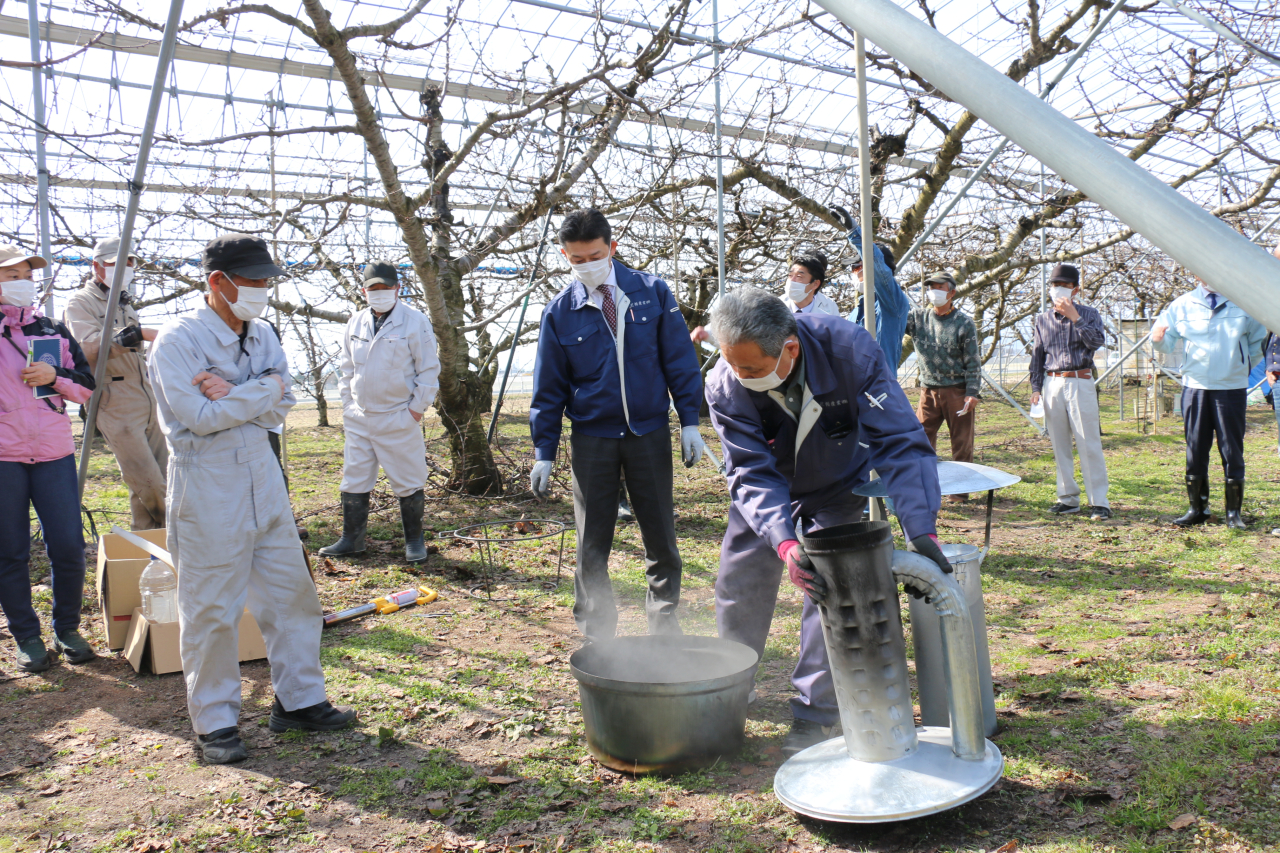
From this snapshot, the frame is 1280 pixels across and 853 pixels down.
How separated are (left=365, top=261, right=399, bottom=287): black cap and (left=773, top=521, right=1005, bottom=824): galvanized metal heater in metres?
3.95

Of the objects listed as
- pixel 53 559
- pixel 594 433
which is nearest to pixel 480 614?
pixel 594 433

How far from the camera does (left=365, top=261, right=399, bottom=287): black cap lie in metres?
5.38

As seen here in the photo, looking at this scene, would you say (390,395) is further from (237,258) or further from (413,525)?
(237,258)

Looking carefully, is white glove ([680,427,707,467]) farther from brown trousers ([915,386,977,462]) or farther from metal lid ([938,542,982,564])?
brown trousers ([915,386,977,462])

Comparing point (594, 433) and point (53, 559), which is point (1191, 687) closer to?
point (594, 433)

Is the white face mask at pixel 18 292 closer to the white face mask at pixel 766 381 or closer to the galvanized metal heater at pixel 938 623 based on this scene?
the white face mask at pixel 766 381

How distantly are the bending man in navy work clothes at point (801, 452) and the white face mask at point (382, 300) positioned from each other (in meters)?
3.31

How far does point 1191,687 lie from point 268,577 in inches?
134

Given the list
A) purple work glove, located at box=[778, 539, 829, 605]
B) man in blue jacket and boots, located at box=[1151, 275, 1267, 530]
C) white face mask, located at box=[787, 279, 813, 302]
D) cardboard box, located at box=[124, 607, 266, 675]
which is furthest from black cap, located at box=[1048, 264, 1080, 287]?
cardboard box, located at box=[124, 607, 266, 675]

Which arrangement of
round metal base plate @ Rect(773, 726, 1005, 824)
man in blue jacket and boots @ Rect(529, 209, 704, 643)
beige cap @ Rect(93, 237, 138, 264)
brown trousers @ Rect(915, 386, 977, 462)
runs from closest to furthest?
round metal base plate @ Rect(773, 726, 1005, 824)
man in blue jacket and boots @ Rect(529, 209, 704, 643)
beige cap @ Rect(93, 237, 138, 264)
brown trousers @ Rect(915, 386, 977, 462)

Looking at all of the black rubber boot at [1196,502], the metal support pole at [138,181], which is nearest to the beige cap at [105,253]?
the metal support pole at [138,181]

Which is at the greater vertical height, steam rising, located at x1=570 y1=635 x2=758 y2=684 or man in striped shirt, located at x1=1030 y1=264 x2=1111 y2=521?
man in striped shirt, located at x1=1030 y1=264 x2=1111 y2=521

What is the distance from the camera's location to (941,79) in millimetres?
1208

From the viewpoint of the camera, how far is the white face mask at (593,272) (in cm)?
364
